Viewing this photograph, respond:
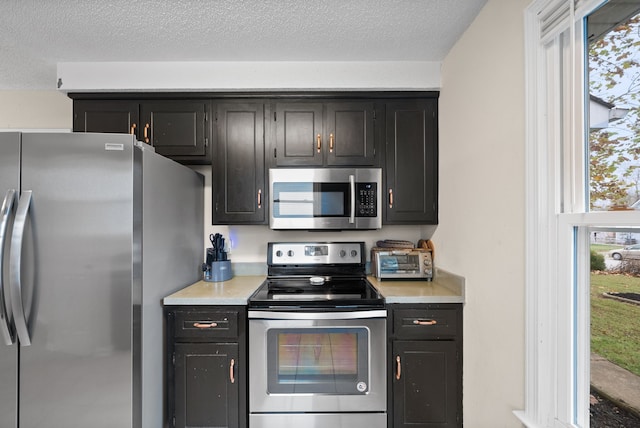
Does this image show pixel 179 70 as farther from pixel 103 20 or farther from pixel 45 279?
pixel 45 279

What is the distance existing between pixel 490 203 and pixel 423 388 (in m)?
1.09

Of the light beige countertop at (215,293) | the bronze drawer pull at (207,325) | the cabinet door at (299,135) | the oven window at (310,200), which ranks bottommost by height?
the bronze drawer pull at (207,325)

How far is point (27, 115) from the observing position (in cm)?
256

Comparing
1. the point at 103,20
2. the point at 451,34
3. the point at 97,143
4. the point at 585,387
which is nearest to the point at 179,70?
the point at 103,20

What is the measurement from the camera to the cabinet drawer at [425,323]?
1789 mm

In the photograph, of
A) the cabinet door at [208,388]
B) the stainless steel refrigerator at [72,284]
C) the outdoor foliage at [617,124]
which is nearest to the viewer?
the outdoor foliage at [617,124]

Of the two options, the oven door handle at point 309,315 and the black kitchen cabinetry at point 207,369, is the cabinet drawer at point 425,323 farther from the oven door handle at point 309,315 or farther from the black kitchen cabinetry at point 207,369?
the black kitchen cabinetry at point 207,369

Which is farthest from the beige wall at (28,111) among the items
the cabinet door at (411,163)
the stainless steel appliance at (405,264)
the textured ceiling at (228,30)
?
the stainless steel appliance at (405,264)

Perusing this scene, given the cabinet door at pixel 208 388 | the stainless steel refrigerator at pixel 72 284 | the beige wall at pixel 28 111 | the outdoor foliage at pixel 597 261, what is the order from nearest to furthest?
1. the outdoor foliage at pixel 597 261
2. the stainless steel refrigerator at pixel 72 284
3. the cabinet door at pixel 208 388
4. the beige wall at pixel 28 111

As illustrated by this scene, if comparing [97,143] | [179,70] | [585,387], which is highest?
[179,70]

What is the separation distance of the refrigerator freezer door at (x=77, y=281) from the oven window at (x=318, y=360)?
726 millimetres

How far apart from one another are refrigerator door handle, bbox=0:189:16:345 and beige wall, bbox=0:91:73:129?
1.47m

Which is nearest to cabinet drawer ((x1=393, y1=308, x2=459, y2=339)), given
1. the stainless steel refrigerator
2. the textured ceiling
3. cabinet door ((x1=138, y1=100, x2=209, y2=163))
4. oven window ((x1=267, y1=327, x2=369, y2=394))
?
oven window ((x1=267, y1=327, x2=369, y2=394))

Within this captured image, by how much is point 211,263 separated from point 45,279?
39.0 inches
